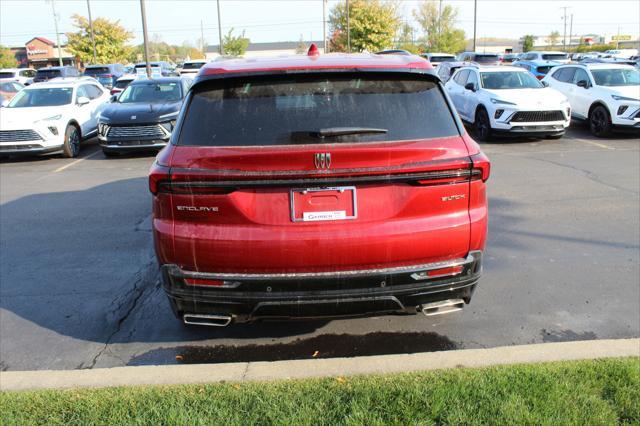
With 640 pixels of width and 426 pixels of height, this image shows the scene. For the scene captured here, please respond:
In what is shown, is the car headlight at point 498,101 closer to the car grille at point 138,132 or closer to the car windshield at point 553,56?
the car grille at point 138,132

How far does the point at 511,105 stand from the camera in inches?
498

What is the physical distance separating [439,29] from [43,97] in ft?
167

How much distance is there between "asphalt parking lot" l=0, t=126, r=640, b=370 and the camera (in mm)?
4004

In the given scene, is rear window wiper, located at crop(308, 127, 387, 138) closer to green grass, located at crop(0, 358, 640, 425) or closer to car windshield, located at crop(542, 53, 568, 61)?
green grass, located at crop(0, 358, 640, 425)

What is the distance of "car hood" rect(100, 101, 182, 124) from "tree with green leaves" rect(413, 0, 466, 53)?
49896mm

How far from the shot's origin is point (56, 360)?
3863 mm

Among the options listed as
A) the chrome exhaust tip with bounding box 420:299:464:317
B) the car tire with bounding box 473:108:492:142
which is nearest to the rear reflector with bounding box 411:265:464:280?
the chrome exhaust tip with bounding box 420:299:464:317

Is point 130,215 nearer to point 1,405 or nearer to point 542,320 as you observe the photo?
point 1,405

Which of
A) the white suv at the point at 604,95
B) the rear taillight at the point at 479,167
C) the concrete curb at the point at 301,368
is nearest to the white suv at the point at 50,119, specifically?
the concrete curb at the point at 301,368

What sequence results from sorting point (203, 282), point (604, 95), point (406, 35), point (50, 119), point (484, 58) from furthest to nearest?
point (406, 35)
point (484, 58)
point (604, 95)
point (50, 119)
point (203, 282)

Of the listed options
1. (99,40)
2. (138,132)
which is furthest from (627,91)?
(99,40)

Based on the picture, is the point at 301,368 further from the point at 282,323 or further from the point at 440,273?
the point at 440,273

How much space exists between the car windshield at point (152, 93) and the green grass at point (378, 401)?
35.9 feet

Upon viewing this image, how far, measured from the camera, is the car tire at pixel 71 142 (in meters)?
12.6
